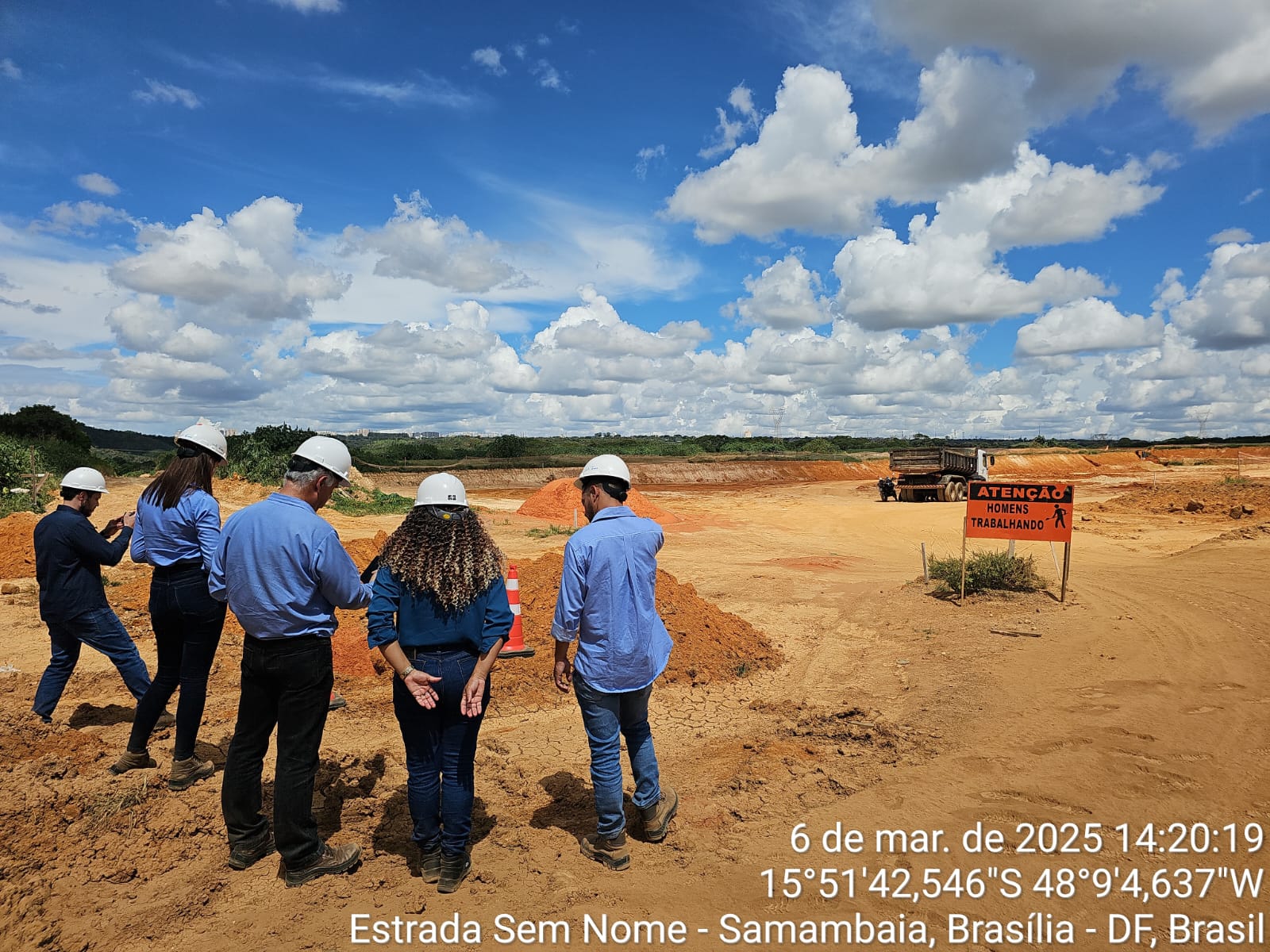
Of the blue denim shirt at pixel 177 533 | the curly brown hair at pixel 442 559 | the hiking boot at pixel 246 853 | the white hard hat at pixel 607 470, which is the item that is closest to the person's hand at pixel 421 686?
the curly brown hair at pixel 442 559

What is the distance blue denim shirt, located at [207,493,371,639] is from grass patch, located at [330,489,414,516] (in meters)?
23.6

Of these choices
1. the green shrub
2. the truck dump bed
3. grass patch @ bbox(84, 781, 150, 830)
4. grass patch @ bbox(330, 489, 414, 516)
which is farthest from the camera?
the truck dump bed

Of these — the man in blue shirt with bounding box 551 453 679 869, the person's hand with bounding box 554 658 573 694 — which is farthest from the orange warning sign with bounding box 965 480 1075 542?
the person's hand with bounding box 554 658 573 694

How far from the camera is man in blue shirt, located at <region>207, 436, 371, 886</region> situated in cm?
327

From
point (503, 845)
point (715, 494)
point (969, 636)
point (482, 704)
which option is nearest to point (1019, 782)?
point (503, 845)

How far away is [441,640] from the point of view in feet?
10.5

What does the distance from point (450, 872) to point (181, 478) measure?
2930 mm

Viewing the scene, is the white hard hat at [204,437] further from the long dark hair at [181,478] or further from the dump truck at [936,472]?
the dump truck at [936,472]

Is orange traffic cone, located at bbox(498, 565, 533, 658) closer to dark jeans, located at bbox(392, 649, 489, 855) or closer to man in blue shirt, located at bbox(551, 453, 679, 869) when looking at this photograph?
man in blue shirt, located at bbox(551, 453, 679, 869)

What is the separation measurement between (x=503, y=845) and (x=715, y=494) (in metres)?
40.5

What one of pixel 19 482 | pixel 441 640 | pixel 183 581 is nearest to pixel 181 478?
pixel 183 581

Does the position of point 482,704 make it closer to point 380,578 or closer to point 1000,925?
point 380,578

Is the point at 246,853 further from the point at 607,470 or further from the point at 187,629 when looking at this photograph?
the point at 607,470

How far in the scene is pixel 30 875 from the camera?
3.54 m
